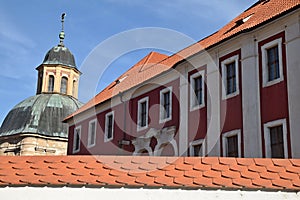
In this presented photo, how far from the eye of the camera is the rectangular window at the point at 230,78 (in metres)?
17.5

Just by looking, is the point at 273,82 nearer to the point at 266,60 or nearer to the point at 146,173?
the point at 266,60

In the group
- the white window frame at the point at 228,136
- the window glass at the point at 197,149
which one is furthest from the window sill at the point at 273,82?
the window glass at the point at 197,149

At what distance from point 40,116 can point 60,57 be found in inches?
379

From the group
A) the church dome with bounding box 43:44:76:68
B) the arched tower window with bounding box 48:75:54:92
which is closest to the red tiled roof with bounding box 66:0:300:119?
the arched tower window with bounding box 48:75:54:92

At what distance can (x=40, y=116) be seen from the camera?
155 ft

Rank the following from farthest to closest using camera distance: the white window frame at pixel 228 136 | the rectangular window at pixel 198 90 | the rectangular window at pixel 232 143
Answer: the rectangular window at pixel 198 90, the rectangular window at pixel 232 143, the white window frame at pixel 228 136

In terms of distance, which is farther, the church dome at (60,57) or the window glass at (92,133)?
the church dome at (60,57)

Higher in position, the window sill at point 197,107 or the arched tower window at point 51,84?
the arched tower window at point 51,84

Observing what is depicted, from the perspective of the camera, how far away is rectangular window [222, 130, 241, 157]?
16.5m

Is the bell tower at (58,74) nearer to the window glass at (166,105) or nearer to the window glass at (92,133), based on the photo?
the window glass at (92,133)

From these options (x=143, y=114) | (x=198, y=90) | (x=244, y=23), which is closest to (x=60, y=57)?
(x=143, y=114)

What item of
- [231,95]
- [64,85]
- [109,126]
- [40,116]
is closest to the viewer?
[231,95]

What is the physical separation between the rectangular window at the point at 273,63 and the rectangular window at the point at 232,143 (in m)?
2.29

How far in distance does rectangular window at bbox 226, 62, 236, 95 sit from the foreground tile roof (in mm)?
7604
